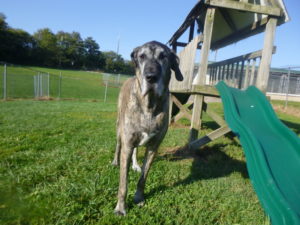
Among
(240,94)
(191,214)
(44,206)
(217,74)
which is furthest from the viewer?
(217,74)

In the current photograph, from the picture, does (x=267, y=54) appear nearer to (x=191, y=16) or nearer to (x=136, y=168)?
(x=191, y=16)

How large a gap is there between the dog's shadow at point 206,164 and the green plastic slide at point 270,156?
924 millimetres

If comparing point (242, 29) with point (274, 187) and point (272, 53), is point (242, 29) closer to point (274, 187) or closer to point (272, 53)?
point (272, 53)

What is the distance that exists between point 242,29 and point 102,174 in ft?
18.4

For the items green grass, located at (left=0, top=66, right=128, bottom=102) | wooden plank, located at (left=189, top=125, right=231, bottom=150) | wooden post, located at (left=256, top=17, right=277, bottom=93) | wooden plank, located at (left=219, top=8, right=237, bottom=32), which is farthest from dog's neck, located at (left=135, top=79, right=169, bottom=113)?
green grass, located at (left=0, top=66, right=128, bottom=102)

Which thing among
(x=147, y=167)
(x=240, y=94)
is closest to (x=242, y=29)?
(x=240, y=94)

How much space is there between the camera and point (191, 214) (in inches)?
91.7

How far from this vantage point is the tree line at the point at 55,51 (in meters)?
52.4

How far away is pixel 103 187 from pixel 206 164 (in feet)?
6.53

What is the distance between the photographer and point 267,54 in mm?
4402

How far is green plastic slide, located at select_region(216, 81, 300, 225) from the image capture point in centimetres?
168

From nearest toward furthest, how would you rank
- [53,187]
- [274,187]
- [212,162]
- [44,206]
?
[274,187] → [44,206] → [53,187] → [212,162]

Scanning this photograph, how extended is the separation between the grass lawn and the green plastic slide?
555mm

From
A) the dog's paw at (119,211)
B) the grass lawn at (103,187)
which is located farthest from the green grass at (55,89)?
the dog's paw at (119,211)
